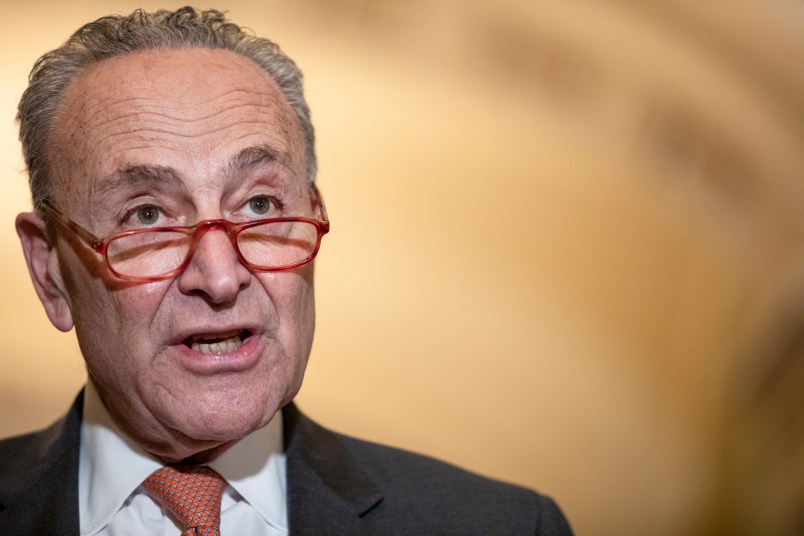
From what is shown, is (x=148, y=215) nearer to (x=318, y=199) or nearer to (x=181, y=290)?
(x=181, y=290)

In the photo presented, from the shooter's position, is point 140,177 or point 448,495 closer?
point 140,177

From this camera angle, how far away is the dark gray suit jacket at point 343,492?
202 cm

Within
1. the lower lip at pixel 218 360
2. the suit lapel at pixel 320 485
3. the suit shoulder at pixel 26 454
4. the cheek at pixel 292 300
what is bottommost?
the suit shoulder at pixel 26 454

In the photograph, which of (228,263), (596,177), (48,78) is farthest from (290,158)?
(596,177)

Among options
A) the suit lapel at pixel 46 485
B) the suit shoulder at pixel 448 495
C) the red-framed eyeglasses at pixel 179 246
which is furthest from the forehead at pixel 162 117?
the suit shoulder at pixel 448 495

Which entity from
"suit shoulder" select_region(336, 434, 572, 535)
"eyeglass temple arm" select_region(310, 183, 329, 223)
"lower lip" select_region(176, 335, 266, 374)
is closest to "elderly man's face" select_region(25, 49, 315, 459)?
"lower lip" select_region(176, 335, 266, 374)

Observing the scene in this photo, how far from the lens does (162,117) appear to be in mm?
1864

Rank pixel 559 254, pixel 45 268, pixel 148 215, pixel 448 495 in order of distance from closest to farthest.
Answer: pixel 148 215 → pixel 45 268 → pixel 448 495 → pixel 559 254

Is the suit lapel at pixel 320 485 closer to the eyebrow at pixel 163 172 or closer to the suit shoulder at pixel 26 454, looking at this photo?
the suit shoulder at pixel 26 454

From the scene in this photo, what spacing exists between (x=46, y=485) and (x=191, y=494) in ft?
1.05

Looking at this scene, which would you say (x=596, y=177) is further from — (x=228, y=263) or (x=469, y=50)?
(x=228, y=263)

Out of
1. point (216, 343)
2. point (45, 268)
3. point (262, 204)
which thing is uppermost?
point (262, 204)

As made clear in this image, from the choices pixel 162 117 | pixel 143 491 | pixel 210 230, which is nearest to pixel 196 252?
pixel 210 230

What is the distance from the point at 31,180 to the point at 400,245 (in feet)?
3.48
